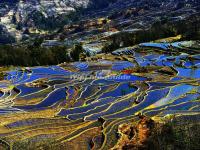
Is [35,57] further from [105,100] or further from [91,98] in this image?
[105,100]

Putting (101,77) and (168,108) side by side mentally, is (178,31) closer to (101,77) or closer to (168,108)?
(101,77)

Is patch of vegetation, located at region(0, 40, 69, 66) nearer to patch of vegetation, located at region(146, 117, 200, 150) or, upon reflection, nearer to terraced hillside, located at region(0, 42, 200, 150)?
terraced hillside, located at region(0, 42, 200, 150)

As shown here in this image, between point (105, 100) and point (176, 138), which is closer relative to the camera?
point (176, 138)

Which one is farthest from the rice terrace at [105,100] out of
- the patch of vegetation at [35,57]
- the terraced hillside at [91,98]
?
the patch of vegetation at [35,57]

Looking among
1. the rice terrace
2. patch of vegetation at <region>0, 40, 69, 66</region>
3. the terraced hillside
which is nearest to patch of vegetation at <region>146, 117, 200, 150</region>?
the rice terrace

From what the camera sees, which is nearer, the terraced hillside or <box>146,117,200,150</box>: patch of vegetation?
<box>146,117,200,150</box>: patch of vegetation

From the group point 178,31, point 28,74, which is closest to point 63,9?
point 178,31

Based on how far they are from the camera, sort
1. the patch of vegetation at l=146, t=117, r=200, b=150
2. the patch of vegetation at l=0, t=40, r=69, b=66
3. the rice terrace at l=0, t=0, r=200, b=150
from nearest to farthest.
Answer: the patch of vegetation at l=146, t=117, r=200, b=150 → the rice terrace at l=0, t=0, r=200, b=150 → the patch of vegetation at l=0, t=40, r=69, b=66

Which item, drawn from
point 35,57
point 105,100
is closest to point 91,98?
point 105,100
